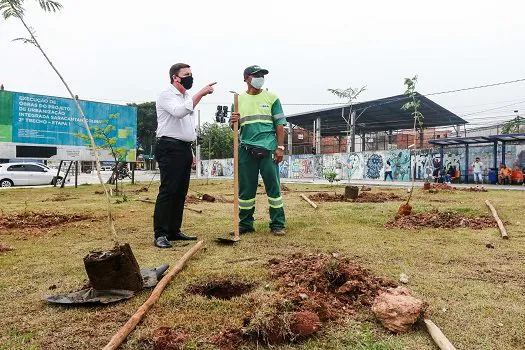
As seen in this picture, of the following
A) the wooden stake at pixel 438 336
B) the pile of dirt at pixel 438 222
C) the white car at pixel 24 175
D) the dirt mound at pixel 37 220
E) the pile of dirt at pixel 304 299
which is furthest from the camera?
the white car at pixel 24 175

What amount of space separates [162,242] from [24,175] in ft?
69.8

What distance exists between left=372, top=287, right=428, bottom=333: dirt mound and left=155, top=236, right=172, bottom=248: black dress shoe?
2.46 m

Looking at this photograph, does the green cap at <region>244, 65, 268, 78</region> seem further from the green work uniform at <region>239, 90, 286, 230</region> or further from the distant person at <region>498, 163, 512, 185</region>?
the distant person at <region>498, 163, 512, 185</region>

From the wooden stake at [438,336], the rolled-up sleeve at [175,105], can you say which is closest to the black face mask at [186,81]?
the rolled-up sleeve at [175,105]

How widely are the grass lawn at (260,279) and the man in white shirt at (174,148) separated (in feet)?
0.98

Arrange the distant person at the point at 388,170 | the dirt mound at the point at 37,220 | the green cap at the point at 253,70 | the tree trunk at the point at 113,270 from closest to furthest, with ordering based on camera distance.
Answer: the tree trunk at the point at 113,270, the green cap at the point at 253,70, the dirt mound at the point at 37,220, the distant person at the point at 388,170

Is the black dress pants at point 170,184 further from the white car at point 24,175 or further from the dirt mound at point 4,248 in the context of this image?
the white car at point 24,175

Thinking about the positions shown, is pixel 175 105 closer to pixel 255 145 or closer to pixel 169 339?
pixel 255 145

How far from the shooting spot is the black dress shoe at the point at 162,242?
13.3ft

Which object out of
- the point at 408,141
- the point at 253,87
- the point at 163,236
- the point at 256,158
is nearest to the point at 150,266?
the point at 163,236

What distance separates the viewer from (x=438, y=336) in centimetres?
188

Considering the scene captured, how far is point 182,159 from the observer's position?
4.42 metres

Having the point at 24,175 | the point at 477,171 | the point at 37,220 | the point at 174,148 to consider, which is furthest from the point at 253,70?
the point at 24,175

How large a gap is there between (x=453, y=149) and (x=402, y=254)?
2336cm
